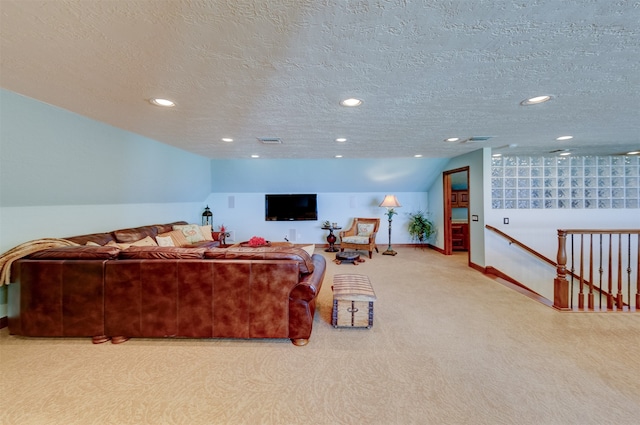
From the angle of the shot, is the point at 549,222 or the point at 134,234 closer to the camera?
the point at 134,234

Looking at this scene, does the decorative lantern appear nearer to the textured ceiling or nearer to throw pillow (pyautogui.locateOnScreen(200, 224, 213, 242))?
throw pillow (pyautogui.locateOnScreen(200, 224, 213, 242))

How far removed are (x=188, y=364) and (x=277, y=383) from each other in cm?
76

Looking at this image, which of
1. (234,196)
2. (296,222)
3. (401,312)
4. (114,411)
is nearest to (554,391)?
(401,312)

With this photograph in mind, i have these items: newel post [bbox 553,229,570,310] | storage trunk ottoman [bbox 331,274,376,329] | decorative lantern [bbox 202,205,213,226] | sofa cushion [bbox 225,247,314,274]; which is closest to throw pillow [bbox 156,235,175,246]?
decorative lantern [bbox 202,205,213,226]

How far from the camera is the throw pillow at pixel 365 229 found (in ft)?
20.8

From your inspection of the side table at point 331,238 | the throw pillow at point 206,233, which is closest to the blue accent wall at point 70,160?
the throw pillow at point 206,233

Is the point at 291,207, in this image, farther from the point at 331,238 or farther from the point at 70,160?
the point at 70,160

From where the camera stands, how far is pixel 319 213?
22.6ft

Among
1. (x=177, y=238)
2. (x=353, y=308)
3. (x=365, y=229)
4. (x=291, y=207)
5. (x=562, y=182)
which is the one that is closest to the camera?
(x=353, y=308)

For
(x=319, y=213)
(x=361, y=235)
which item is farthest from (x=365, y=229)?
(x=319, y=213)

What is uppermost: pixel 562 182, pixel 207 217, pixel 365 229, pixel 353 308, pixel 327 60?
pixel 327 60

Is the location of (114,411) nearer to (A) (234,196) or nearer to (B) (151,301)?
(B) (151,301)

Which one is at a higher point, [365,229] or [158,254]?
[158,254]

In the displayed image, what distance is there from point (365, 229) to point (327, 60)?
5077mm
